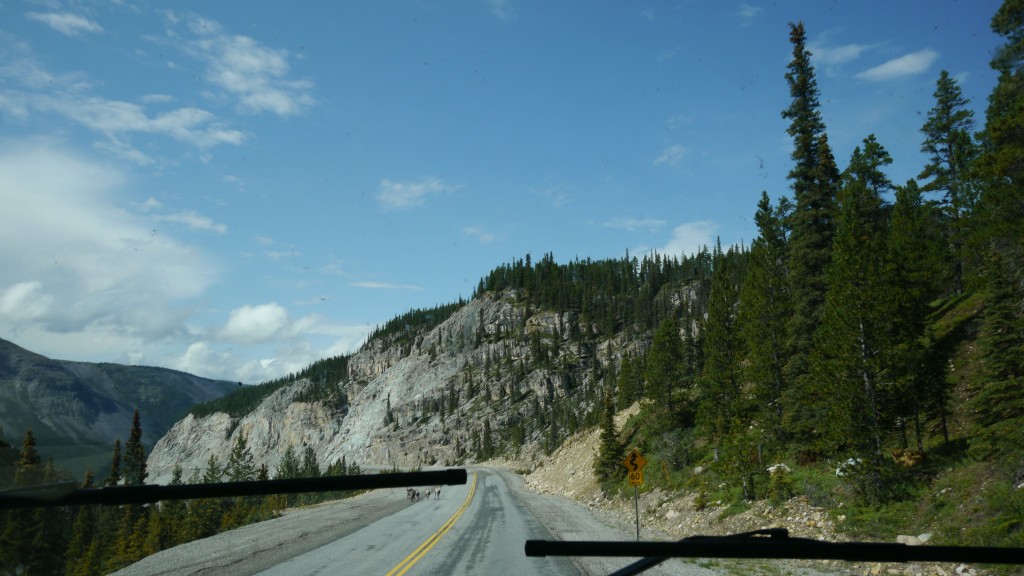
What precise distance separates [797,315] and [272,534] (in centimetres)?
2717

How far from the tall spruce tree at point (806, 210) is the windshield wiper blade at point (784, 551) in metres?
28.9

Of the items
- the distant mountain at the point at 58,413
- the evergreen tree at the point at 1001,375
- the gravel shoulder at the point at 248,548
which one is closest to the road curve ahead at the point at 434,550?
the gravel shoulder at the point at 248,548

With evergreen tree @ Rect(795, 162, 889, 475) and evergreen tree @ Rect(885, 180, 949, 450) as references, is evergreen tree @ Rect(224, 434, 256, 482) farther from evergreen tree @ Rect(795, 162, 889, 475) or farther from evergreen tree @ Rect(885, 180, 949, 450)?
evergreen tree @ Rect(885, 180, 949, 450)

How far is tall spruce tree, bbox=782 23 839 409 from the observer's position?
3142cm

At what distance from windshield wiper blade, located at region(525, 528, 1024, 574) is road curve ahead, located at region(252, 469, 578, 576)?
13333 millimetres

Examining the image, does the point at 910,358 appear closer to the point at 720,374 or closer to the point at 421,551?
the point at 720,374

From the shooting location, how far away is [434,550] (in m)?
18.9

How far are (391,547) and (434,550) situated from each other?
5.65ft

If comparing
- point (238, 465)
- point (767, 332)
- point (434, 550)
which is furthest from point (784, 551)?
point (238, 465)

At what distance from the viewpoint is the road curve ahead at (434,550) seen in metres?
15.2

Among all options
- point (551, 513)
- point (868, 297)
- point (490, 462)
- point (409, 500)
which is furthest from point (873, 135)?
point (490, 462)

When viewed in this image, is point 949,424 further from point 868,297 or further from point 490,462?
point 490,462

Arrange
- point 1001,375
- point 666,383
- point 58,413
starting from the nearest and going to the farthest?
point 1001,375, point 666,383, point 58,413


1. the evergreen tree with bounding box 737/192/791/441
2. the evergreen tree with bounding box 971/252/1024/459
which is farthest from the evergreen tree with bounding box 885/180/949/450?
the evergreen tree with bounding box 737/192/791/441
